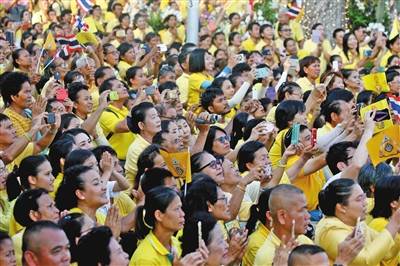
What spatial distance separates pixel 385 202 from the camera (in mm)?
7770

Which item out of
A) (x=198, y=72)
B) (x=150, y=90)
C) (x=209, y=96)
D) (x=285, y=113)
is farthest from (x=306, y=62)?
(x=285, y=113)

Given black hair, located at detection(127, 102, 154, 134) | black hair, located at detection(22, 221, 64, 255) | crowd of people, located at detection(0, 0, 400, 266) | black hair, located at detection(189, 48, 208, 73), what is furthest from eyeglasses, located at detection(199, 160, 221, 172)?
black hair, located at detection(189, 48, 208, 73)

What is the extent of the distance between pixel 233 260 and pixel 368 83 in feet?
22.1

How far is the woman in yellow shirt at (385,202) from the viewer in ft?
25.3

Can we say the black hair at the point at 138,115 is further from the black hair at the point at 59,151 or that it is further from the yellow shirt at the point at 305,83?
the yellow shirt at the point at 305,83

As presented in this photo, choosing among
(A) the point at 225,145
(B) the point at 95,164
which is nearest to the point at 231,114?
(A) the point at 225,145

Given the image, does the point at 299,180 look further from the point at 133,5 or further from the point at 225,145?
the point at 133,5

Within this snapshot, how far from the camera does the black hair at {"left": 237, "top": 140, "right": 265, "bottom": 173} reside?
363 inches

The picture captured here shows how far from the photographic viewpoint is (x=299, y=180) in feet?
30.7

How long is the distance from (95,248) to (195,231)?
34.0 inches

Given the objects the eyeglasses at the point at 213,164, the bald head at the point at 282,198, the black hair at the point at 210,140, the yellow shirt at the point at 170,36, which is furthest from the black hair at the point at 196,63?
the bald head at the point at 282,198

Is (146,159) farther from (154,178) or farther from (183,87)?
(183,87)

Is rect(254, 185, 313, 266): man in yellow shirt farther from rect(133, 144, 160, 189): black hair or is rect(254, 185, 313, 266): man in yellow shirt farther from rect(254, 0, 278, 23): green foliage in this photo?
rect(254, 0, 278, 23): green foliage

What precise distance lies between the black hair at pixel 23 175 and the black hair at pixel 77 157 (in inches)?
6.6
